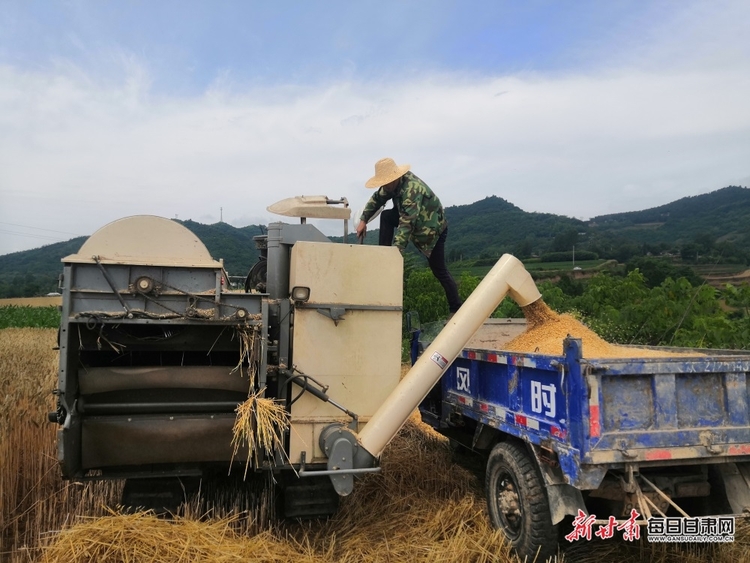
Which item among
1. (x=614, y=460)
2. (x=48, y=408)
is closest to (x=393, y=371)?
(x=614, y=460)

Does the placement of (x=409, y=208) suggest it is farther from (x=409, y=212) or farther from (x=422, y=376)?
(x=422, y=376)

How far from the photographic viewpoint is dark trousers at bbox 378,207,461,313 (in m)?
6.00

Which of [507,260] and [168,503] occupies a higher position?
[507,260]

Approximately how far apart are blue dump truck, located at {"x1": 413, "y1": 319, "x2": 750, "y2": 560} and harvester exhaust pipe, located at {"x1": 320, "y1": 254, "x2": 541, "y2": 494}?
0.53m

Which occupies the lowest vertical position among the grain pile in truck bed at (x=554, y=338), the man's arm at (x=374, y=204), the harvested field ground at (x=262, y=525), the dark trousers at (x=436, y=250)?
the harvested field ground at (x=262, y=525)

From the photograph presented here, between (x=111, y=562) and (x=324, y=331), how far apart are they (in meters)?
1.85

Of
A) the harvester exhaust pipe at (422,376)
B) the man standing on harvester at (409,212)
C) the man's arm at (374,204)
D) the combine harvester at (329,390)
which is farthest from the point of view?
the man's arm at (374,204)

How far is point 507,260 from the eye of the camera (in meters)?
4.57

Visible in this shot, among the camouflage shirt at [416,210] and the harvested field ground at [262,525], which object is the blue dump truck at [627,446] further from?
the camouflage shirt at [416,210]

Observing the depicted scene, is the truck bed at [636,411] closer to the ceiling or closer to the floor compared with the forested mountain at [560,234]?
closer to the floor

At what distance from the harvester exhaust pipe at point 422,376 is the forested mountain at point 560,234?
20843 mm

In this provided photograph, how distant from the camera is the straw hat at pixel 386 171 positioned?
5.62 meters

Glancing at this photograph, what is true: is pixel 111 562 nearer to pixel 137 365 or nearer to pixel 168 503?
pixel 168 503

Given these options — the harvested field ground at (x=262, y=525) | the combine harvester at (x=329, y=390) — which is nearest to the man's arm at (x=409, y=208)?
the combine harvester at (x=329, y=390)
